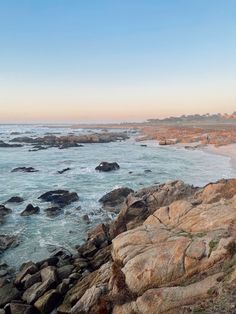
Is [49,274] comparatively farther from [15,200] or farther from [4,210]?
[15,200]

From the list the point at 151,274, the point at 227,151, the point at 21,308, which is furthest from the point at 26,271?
the point at 227,151

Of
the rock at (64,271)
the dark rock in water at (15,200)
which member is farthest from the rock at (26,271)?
the dark rock in water at (15,200)

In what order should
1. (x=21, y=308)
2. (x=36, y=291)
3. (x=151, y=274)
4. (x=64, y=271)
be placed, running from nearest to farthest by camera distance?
(x=151, y=274) → (x=21, y=308) → (x=36, y=291) → (x=64, y=271)

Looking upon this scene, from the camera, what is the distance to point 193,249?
12281mm

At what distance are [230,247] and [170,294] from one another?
268 centimetres

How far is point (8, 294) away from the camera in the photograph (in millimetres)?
14922

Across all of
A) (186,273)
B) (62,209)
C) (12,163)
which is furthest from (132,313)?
(12,163)

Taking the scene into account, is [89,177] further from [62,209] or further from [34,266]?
[34,266]

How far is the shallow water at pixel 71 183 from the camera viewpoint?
73.6 ft

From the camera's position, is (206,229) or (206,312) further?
(206,229)

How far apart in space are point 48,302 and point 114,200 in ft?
52.9

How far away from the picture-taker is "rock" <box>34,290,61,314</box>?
13562 millimetres

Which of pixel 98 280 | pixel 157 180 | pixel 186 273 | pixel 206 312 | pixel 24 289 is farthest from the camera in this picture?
pixel 157 180

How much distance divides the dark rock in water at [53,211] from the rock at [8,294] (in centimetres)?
1189
